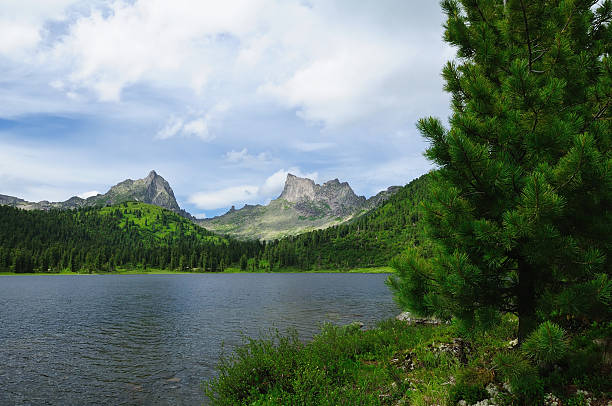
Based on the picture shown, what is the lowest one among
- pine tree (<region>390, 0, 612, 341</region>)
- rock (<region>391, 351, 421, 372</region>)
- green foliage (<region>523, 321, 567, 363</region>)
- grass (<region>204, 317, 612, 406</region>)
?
rock (<region>391, 351, 421, 372</region>)

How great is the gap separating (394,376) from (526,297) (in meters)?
7.75

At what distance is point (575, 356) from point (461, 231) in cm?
623

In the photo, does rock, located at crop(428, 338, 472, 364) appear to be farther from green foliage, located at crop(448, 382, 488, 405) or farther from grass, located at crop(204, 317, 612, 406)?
green foliage, located at crop(448, 382, 488, 405)

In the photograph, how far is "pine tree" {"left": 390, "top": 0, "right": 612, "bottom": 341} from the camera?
8711 mm

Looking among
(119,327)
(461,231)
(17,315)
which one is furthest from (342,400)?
(17,315)

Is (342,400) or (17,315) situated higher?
(342,400)

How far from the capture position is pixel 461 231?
32.8ft

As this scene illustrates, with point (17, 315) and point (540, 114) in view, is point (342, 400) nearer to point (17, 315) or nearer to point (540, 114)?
point (540, 114)

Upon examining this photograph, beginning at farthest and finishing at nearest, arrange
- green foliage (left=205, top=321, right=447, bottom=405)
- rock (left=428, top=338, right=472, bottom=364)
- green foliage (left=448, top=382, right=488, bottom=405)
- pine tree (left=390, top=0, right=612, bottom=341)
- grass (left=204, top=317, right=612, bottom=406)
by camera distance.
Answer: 1. rock (left=428, top=338, right=472, bottom=364)
2. green foliage (left=205, top=321, right=447, bottom=405)
3. green foliage (left=448, top=382, right=488, bottom=405)
4. grass (left=204, top=317, right=612, bottom=406)
5. pine tree (left=390, top=0, right=612, bottom=341)

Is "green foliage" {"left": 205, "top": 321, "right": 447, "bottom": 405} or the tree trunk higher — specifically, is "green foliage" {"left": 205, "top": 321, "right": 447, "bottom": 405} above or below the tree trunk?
below

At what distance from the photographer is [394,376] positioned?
51.9 ft

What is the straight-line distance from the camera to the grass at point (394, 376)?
10586 millimetres

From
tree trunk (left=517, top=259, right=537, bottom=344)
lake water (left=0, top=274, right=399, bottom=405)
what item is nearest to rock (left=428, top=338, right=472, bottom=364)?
tree trunk (left=517, top=259, right=537, bottom=344)

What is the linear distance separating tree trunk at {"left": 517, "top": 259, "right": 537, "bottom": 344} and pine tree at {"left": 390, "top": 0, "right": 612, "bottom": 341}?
3cm
